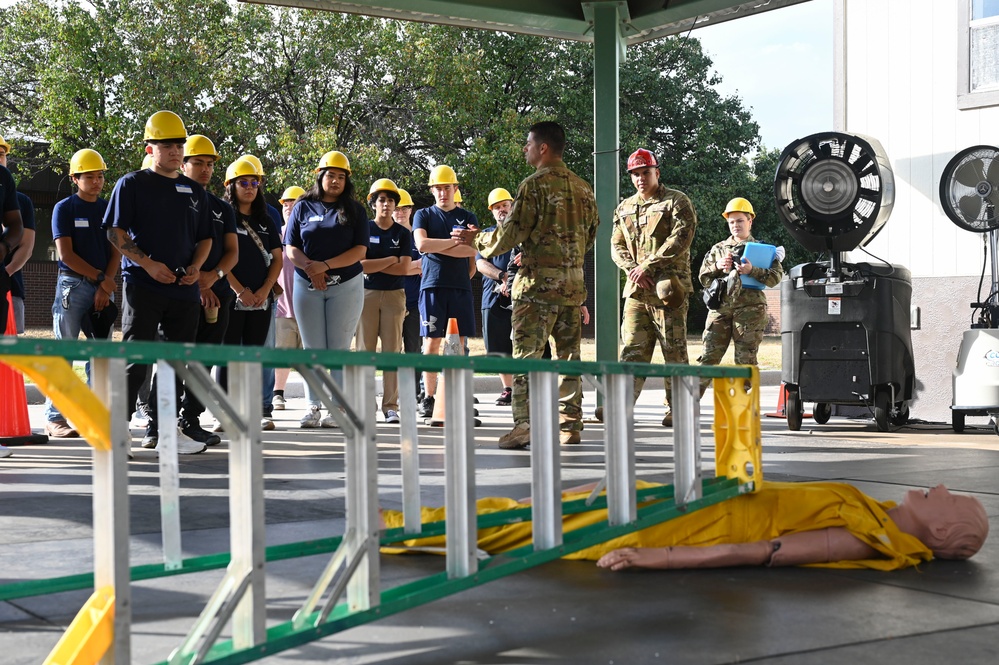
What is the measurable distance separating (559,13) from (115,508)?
32.6ft

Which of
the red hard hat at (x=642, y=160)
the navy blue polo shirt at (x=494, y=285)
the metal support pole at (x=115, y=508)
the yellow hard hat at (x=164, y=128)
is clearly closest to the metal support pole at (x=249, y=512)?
the metal support pole at (x=115, y=508)

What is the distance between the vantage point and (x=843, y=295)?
9.62 metres

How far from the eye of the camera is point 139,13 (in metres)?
26.6

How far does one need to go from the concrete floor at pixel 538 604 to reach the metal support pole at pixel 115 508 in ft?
2.59

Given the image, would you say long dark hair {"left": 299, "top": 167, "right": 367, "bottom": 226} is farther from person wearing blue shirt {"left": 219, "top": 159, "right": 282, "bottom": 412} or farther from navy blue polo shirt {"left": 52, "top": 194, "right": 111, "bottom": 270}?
navy blue polo shirt {"left": 52, "top": 194, "right": 111, "bottom": 270}

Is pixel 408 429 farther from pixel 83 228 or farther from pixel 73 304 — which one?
pixel 83 228

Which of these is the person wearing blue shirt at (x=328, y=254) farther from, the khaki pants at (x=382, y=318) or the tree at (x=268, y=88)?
the tree at (x=268, y=88)

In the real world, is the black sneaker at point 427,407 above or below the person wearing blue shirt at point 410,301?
below

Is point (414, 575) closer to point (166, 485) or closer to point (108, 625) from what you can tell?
point (166, 485)

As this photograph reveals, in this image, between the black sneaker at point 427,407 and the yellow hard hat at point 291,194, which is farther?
the yellow hard hat at point 291,194

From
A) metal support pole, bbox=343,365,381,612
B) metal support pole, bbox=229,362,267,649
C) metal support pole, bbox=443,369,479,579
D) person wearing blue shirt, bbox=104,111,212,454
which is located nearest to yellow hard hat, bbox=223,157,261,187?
person wearing blue shirt, bbox=104,111,212,454

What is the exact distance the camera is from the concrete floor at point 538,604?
9.26ft

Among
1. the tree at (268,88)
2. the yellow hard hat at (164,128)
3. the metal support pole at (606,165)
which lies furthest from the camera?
the tree at (268,88)

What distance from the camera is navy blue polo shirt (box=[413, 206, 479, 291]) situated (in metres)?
10.4
